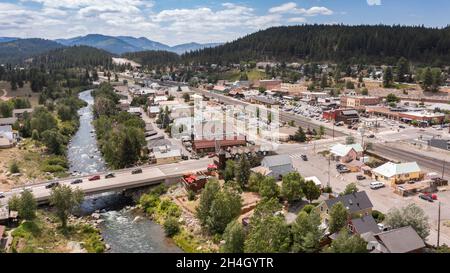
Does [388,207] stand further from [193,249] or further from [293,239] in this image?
[193,249]

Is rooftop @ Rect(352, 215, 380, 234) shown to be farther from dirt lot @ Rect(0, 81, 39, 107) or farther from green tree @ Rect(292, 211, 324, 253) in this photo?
dirt lot @ Rect(0, 81, 39, 107)

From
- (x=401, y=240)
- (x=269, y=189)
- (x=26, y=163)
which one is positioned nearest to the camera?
(x=401, y=240)

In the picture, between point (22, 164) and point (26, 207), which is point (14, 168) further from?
point (26, 207)

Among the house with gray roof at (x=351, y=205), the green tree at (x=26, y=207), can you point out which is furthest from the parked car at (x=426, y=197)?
the green tree at (x=26, y=207)

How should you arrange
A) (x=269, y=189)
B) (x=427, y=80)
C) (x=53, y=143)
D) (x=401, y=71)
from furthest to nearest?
(x=401, y=71) < (x=427, y=80) < (x=53, y=143) < (x=269, y=189)

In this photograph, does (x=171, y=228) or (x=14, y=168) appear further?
(x=14, y=168)

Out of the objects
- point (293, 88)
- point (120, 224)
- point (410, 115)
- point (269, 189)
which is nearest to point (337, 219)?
point (269, 189)

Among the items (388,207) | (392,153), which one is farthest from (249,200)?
(392,153)

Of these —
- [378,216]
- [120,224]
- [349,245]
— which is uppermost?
[349,245]
